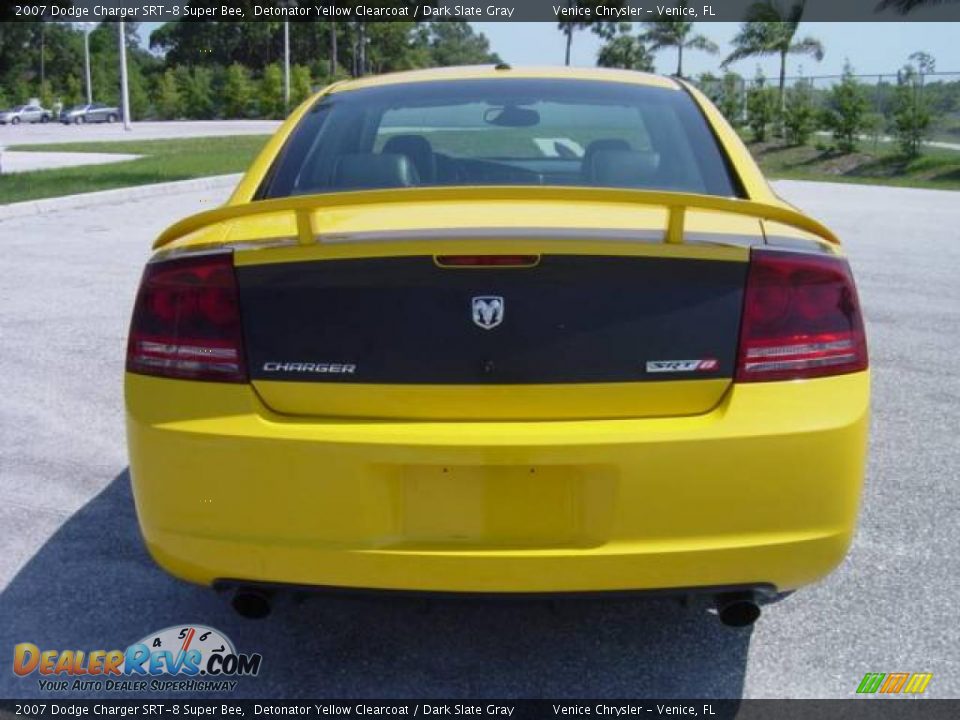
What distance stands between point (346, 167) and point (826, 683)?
206cm

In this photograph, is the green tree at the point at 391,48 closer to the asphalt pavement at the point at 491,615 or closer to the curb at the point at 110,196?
the curb at the point at 110,196

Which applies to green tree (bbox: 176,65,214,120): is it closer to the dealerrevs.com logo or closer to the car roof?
the car roof

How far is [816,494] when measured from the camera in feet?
7.64

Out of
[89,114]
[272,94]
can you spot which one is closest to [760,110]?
[272,94]

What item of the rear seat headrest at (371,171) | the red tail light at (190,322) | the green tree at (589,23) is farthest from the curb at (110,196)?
the green tree at (589,23)

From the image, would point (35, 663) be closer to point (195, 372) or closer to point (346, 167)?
point (195, 372)

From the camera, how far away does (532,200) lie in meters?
2.39

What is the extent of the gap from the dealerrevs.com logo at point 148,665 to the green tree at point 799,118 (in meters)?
32.0

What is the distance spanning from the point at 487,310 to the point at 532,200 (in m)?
0.31

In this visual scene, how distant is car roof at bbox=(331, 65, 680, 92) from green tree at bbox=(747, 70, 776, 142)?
32.3 m

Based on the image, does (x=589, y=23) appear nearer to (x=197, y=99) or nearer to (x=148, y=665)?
(x=197, y=99)

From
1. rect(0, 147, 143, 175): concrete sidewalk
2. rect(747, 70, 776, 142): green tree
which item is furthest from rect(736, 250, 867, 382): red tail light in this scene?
rect(747, 70, 776, 142): green tree

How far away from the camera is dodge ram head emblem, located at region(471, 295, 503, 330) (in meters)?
2.27

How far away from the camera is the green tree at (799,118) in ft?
104
